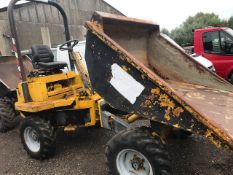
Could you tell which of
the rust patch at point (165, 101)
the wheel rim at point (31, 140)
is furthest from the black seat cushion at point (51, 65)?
the rust patch at point (165, 101)

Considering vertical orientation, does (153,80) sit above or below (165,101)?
above

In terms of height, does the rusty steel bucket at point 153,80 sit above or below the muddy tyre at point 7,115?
above

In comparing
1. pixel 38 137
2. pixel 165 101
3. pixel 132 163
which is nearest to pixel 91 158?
pixel 38 137

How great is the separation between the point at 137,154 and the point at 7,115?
3.46 m

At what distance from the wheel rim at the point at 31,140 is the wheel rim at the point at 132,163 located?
5.64 ft

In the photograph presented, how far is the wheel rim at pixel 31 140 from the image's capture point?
4531mm

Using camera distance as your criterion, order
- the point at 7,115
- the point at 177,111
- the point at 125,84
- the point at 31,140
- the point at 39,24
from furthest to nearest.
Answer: the point at 39,24
the point at 7,115
the point at 31,140
the point at 125,84
the point at 177,111

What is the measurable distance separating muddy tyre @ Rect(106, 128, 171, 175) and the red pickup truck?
18.9 feet

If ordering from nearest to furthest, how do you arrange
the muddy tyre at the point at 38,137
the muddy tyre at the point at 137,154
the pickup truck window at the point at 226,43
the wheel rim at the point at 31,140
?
the muddy tyre at the point at 137,154 < the muddy tyre at the point at 38,137 < the wheel rim at the point at 31,140 < the pickup truck window at the point at 226,43

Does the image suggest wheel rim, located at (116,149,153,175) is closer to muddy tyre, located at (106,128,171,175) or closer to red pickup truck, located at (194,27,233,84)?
muddy tyre, located at (106,128,171,175)

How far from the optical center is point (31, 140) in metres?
4.61

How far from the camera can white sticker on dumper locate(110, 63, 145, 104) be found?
3008mm

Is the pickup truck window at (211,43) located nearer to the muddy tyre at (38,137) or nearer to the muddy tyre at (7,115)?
the muddy tyre at (7,115)

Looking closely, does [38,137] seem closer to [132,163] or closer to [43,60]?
[43,60]
